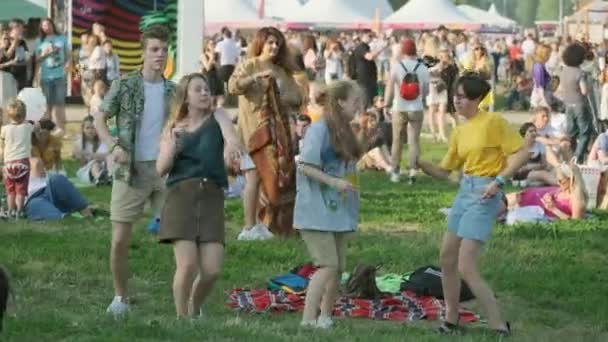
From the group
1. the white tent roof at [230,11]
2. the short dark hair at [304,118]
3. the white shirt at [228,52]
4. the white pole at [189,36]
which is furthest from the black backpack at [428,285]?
the white tent roof at [230,11]

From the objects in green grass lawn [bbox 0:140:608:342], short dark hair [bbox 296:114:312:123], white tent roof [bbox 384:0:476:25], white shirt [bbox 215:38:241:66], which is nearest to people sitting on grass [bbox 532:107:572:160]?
short dark hair [bbox 296:114:312:123]

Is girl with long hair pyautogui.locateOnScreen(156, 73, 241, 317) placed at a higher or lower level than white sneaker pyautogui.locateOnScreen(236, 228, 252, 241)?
higher

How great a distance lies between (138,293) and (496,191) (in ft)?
9.99

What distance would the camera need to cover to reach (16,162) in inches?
578

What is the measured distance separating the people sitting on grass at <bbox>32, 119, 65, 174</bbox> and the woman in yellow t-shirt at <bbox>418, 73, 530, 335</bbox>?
729 centimetres

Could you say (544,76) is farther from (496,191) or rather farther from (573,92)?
(496,191)

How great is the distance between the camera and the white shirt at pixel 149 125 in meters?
9.52

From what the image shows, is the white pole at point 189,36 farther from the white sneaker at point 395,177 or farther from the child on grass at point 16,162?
the child on grass at point 16,162

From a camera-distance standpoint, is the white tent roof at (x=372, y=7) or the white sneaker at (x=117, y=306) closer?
the white sneaker at (x=117, y=306)

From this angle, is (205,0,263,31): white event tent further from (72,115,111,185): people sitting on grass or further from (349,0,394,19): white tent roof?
(72,115,111,185): people sitting on grass

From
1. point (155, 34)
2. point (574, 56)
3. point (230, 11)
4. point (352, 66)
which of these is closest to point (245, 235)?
point (155, 34)

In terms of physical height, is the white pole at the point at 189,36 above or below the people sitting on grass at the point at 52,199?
above

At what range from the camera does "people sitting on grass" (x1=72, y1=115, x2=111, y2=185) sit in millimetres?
18578

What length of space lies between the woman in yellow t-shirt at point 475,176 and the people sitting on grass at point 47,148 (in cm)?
729
